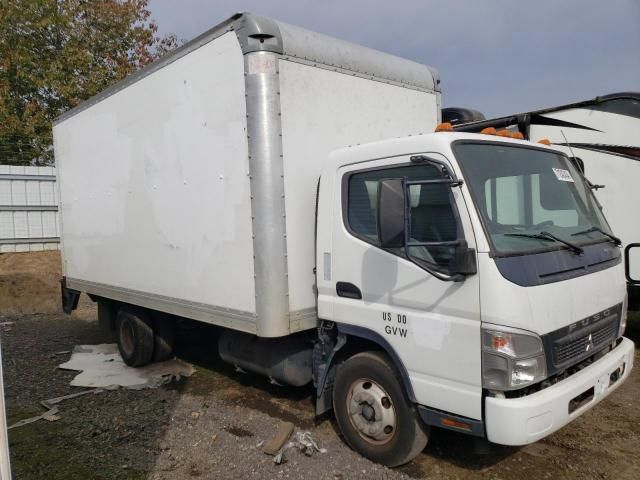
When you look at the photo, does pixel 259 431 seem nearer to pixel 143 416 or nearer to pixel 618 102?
pixel 143 416

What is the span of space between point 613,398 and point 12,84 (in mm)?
17473

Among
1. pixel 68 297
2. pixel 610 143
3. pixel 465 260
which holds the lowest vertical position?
pixel 68 297

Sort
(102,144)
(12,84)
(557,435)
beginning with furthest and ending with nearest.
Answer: (12,84), (102,144), (557,435)

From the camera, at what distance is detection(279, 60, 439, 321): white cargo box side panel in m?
3.97

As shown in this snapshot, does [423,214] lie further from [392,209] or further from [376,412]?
[376,412]

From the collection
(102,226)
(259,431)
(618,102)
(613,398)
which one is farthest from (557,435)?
(102,226)

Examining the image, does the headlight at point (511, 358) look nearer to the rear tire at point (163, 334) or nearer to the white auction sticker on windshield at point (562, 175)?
the white auction sticker on windshield at point (562, 175)

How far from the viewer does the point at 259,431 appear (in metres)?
4.38

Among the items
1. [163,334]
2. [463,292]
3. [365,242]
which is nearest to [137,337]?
[163,334]

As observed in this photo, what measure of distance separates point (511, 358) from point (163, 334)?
15.2ft

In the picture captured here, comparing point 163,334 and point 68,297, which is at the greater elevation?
point 68,297

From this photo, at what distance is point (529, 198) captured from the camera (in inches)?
138

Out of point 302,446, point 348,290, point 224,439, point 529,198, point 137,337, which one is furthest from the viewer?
point 137,337

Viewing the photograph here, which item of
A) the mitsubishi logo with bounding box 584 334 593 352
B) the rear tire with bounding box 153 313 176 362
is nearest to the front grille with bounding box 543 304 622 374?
the mitsubishi logo with bounding box 584 334 593 352
